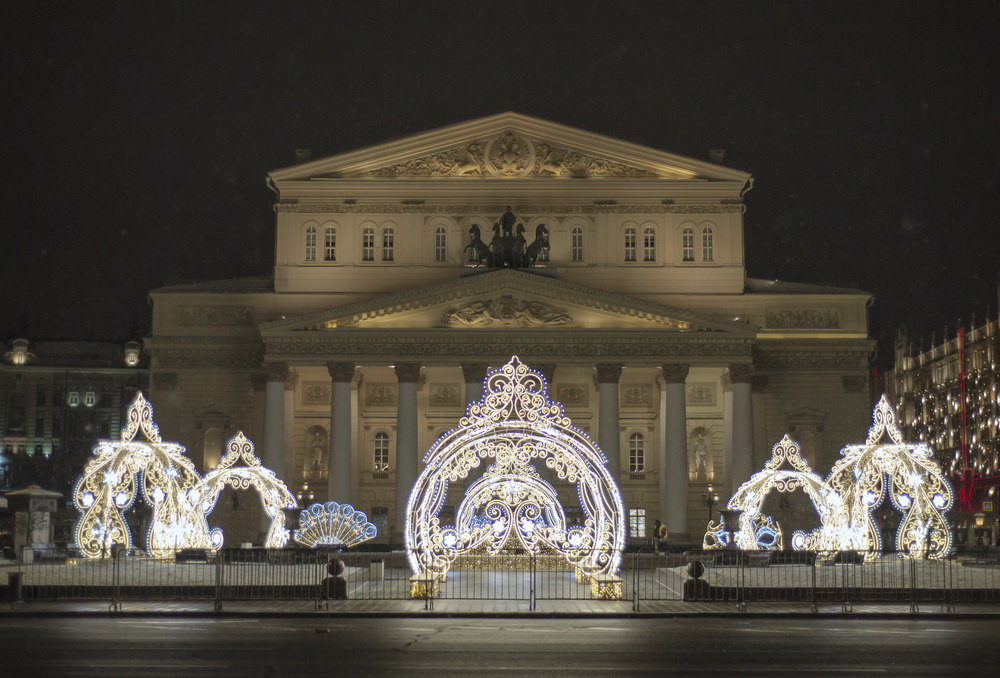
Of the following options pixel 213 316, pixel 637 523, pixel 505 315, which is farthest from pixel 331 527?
pixel 637 523

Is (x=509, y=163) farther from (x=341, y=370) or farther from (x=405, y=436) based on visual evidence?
(x=405, y=436)

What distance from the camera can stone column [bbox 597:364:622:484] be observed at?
60188 millimetres

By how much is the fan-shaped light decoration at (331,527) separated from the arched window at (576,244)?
59.6 ft

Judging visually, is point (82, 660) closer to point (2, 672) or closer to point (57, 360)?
point (2, 672)

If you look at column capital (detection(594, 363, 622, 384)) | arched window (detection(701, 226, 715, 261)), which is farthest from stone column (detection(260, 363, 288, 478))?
arched window (detection(701, 226, 715, 261))

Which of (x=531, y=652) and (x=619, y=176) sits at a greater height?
(x=619, y=176)

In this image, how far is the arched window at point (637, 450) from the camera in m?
68.2

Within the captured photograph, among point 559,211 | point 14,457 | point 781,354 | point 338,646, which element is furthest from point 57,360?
point 338,646

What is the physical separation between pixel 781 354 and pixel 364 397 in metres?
20.3

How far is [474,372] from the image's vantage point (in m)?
61.2

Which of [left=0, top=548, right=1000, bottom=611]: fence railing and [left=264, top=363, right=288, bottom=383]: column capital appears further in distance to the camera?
[left=264, top=363, right=288, bottom=383]: column capital

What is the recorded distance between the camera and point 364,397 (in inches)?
2689

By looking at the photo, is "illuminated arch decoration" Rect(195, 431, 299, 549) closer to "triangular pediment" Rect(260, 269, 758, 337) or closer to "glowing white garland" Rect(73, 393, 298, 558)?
"glowing white garland" Rect(73, 393, 298, 558)

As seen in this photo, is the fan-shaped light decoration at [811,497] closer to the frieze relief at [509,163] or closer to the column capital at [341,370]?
the column capital at [341,370]
